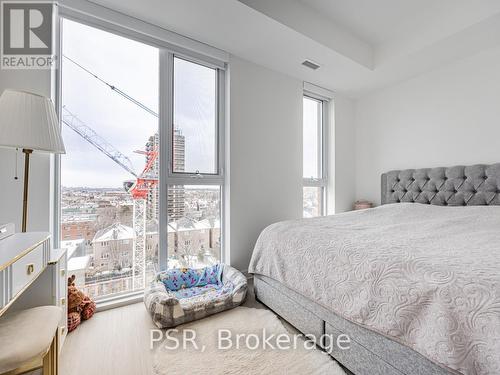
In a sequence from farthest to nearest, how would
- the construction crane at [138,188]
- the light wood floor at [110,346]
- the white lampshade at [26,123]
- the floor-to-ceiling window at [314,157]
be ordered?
the floor-to-ceiling window at [314,157], the construction crane at [138,188], the light wood floor at [110,346], the white lampshade at [26,123]

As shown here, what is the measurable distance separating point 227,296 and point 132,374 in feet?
2.44

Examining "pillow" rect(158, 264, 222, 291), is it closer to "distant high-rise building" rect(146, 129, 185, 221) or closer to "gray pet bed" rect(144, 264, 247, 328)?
"gray pet bed" rect(144, 264, 247, 328)

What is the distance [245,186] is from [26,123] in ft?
5.77

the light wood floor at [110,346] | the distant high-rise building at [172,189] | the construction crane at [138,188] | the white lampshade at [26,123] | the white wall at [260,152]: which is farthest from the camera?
the white wall at [260,152]

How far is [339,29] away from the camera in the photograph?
2359 millimetres

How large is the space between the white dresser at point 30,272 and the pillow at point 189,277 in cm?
73

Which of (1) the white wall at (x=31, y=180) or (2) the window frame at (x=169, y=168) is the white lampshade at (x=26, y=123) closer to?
(1) the white wall at (x=31, y=180)

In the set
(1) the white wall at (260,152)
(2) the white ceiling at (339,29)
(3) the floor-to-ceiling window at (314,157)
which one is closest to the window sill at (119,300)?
(1) the white wall at (260,152)

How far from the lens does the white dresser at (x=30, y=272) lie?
799 millimetres

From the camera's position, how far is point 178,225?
2266 mm

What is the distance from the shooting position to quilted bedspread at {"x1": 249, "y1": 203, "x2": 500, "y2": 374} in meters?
0.75

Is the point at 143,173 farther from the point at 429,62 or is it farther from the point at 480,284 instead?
the point at 429,62

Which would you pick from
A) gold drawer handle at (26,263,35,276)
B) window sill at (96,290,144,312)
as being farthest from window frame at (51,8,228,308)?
gold drawer handle at (26,263,35,276)

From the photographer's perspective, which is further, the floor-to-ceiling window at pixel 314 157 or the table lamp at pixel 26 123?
the floor-to-ceiling window at pixel 314 157
